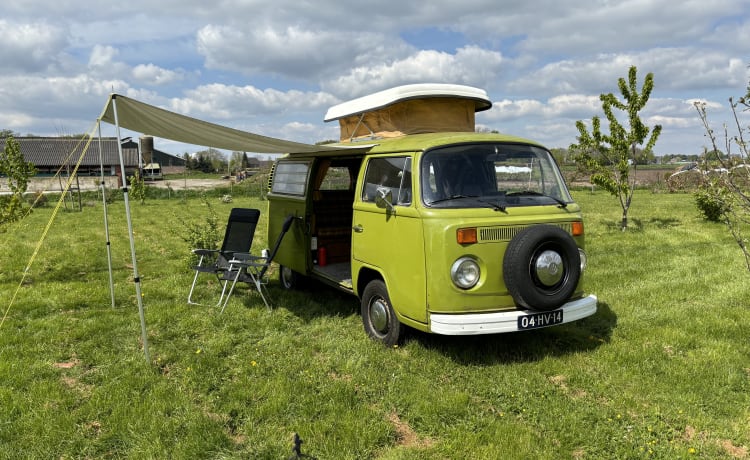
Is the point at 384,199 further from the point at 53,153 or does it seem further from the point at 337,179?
the point at 53,153

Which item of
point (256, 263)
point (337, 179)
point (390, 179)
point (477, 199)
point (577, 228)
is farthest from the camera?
point (337, 179)

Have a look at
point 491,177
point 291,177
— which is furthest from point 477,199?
point 291,177

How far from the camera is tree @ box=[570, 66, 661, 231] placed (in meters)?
13.8

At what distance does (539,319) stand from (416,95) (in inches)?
122

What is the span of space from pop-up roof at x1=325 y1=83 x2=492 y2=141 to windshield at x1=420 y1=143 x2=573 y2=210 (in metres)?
1.40

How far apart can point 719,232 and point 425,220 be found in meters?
11.7

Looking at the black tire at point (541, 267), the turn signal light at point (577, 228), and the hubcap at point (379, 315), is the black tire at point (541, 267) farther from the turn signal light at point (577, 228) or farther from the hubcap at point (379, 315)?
the hubcap at point (379, 315)

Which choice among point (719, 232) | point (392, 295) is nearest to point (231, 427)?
point (392, 295)

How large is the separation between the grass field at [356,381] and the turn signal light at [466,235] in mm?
1240

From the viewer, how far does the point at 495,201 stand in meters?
4.71

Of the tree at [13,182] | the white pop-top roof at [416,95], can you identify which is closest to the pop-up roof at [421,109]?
the white pop-top roof at [416,95]

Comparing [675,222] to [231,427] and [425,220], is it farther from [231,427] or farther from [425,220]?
[231,427]

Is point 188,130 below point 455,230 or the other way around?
the other way around

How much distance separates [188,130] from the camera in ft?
18.7
